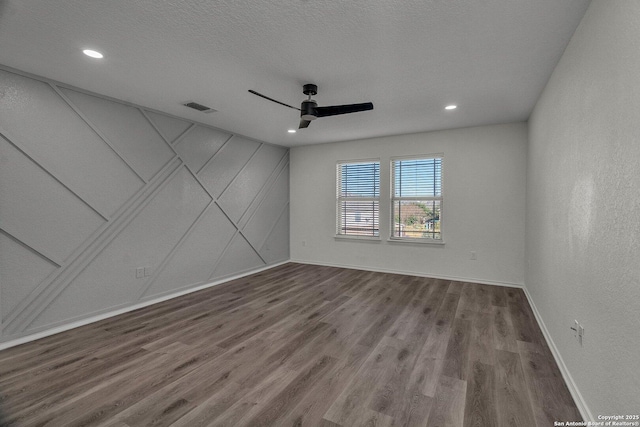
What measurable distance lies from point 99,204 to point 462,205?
5.12 m

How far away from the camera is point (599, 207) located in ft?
5.28

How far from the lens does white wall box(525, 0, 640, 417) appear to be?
1270 millimetres

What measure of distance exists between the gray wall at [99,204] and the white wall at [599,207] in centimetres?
430

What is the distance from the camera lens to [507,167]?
453 centimetres

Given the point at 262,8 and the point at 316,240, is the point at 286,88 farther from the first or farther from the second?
the point at 316,240

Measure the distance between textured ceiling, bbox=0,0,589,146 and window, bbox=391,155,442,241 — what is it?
5.26ft

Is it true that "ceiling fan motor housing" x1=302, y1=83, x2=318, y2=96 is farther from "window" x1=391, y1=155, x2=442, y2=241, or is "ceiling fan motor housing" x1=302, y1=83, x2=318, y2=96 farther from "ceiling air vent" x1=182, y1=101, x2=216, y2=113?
"window" x1=391, y1=155, x2=442, y2=241

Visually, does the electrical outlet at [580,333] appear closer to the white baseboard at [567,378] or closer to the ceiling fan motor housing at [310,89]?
the white baseboard at [567,378]

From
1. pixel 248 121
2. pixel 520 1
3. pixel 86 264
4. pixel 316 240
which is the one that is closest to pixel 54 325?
pixel 86 264

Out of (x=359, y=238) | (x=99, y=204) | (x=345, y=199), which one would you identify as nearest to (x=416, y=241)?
(x=359, y=238)

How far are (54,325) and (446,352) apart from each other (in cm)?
380

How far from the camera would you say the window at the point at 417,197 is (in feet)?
16.9

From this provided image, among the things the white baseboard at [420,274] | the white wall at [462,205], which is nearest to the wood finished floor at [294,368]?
the white baseboard at [420,274]

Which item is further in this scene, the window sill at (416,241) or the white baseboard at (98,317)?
the window sill at (416,241)
